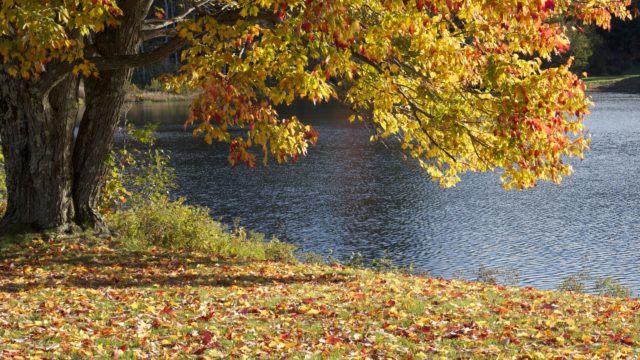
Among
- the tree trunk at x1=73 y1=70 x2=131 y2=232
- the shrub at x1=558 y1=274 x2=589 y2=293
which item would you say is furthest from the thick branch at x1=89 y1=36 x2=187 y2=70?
the shrub at x1=558 y1=274 x2=589 y2=293

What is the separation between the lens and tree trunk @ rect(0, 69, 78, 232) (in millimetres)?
12414

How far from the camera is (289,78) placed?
966cm

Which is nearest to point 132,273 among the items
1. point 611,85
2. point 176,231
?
point 176,231

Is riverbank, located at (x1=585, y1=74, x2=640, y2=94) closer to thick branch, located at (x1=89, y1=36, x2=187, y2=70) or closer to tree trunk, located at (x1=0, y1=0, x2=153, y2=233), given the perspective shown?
tree trunk, located at (x1=0, y1=0, x2=153, y2=233)

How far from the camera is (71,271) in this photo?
445 inches

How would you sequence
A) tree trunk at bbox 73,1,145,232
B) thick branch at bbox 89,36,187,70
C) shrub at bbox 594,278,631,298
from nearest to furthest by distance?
thick branch at bbox 89,36,187,70 < tree trunk at bbox 73,1,145,232 < shrub at bbox 594,278,631,298

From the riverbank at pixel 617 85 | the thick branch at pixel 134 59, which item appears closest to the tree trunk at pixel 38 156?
the thick branch at pixel 134 59

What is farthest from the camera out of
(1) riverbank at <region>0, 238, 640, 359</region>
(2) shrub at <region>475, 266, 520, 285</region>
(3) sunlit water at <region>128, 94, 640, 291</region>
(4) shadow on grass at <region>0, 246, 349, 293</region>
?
(3) sunlit water at <region>128, 94, 640, 291</region>

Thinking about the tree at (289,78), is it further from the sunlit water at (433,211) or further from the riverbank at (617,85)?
the riverbank at (617,85)

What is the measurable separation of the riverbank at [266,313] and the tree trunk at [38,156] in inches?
22.6

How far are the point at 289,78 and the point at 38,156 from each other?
5.11m

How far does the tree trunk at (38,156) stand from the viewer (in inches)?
489

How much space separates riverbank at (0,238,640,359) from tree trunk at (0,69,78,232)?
1.88 ft

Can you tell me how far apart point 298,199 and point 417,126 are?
13.1 m
